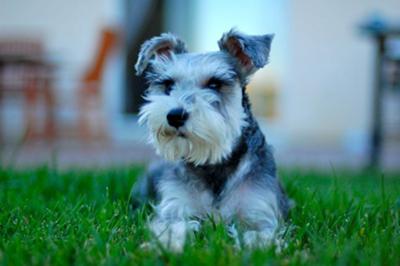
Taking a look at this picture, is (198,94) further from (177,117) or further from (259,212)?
(259,212)

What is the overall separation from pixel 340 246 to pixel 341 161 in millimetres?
6953

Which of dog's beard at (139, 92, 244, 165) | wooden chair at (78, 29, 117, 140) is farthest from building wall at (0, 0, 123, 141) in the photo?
dog's beard at (139, 92, 244, 165)

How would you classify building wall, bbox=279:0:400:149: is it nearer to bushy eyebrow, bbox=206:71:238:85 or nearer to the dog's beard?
bushy eyebrow, bbox=206:71:238:85

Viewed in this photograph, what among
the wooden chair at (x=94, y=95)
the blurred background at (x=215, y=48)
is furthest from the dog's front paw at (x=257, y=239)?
the blurred background at (x=215, y=48)

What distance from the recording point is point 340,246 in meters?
3.03

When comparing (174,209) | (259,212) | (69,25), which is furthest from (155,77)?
(69,25)

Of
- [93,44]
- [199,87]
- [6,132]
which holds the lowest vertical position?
[6,132]

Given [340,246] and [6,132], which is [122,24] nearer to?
[6,132]

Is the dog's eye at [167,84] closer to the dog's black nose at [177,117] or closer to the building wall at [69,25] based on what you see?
the dog's black nose at [177,117]

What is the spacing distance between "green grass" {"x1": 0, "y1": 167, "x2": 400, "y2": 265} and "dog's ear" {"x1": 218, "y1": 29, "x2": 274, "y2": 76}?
34.0 inches

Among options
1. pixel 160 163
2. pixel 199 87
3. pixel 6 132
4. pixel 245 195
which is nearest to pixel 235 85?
pixel 199 87

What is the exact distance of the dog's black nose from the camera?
11.0 feet

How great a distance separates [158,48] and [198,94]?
0.71m

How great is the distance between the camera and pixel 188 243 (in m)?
2.92
